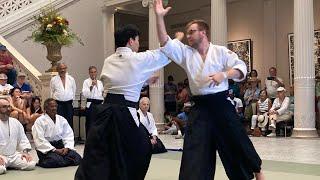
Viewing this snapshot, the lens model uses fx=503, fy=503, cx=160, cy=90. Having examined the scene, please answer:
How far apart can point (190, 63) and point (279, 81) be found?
9538mm

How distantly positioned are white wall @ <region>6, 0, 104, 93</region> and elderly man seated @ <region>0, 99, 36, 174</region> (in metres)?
9.13

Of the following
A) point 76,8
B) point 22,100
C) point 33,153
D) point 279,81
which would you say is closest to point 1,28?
A: point 76,8

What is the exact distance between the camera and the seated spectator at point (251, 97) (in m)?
13.3

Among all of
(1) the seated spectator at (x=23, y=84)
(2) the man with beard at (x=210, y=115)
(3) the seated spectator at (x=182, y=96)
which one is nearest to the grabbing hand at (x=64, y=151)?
(2) the man with beard at (x=210, y=115)

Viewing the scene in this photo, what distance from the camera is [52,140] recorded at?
7.67m

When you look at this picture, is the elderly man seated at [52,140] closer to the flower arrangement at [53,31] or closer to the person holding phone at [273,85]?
the flower arrangement at [53,31]

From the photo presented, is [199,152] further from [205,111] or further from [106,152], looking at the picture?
[106,152]

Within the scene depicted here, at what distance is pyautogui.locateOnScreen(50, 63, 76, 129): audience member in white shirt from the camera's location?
10297 mm

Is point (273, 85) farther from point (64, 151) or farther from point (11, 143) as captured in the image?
point (11, 143)

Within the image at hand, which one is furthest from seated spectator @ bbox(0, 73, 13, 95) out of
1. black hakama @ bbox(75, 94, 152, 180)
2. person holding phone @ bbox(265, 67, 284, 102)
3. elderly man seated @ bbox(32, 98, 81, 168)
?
person holding phone @ bbox(265, 67, 284, 102)

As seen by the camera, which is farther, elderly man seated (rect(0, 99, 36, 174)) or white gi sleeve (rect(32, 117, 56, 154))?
white gi sleeve (rect(32, 117, 56, 154))

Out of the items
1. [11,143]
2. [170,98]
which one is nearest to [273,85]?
[170,98]

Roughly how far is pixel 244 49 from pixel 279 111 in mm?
5723

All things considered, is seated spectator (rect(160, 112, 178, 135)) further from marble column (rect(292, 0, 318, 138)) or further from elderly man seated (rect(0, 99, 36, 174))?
elderly man seated (rect(0, 99, 36, 174))
